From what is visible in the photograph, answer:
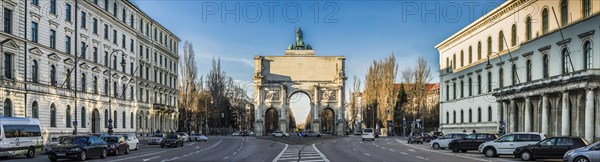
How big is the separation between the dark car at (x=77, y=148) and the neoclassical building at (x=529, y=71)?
32105 mm

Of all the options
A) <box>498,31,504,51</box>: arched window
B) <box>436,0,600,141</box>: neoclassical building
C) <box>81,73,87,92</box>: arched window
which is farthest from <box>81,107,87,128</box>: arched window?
<box>498,31,504,51</box>: arched window

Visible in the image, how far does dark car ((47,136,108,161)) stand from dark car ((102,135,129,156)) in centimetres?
295

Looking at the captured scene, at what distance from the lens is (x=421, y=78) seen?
4011 inches

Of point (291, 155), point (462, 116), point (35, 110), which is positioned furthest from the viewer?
point (462, 116)

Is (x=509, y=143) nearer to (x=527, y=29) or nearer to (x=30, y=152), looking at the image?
(x=30, y=152)

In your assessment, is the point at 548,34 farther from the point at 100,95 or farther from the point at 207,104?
the point at 207,104

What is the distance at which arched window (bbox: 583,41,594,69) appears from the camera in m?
46.2

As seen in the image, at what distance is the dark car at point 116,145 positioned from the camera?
35.8 m

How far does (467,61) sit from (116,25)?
44.0 meters

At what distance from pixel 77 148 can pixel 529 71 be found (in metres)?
44.5

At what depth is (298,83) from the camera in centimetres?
11244

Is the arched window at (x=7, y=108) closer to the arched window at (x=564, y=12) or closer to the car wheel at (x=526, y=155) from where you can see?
the car wheel at (x=526, y=155)

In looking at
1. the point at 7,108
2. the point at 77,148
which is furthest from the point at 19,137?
the point at 7,108

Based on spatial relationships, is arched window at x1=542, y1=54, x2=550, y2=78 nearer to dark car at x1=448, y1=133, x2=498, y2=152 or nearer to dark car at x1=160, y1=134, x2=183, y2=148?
dark car at x1=448, y1=133, x2=498, y2=152
